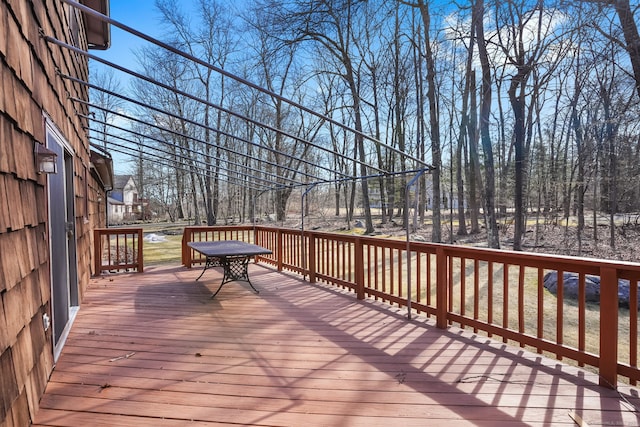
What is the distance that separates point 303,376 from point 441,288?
1636mm

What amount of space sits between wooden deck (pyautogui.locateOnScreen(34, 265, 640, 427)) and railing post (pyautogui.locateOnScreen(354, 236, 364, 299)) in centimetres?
52

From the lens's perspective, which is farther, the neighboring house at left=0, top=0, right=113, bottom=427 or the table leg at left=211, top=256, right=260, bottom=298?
the table leg at left=211, top=256, right=260, bottom=298

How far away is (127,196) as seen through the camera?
3925cm

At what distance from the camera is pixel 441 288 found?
3438mm

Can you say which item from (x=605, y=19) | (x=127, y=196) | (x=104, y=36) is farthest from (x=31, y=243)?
(x=127, y=196)

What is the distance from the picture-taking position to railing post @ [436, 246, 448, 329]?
3.42m

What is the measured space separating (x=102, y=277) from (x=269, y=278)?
2650 mm

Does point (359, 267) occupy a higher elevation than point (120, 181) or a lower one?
lower

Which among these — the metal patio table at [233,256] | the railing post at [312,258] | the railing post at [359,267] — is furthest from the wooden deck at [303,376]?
the railing post at [312,258]

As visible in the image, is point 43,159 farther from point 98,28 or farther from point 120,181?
point 120,181

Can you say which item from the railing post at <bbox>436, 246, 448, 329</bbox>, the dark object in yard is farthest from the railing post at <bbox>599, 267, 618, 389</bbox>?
the dark object in yard

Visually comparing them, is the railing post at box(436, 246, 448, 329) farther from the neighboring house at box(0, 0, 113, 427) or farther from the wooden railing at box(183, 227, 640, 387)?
the neighboring house at box(0, 0, 113, 427)

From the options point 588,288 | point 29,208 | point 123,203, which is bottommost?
point 588,288

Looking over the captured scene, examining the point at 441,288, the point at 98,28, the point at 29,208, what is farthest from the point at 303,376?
the point at 98,28
